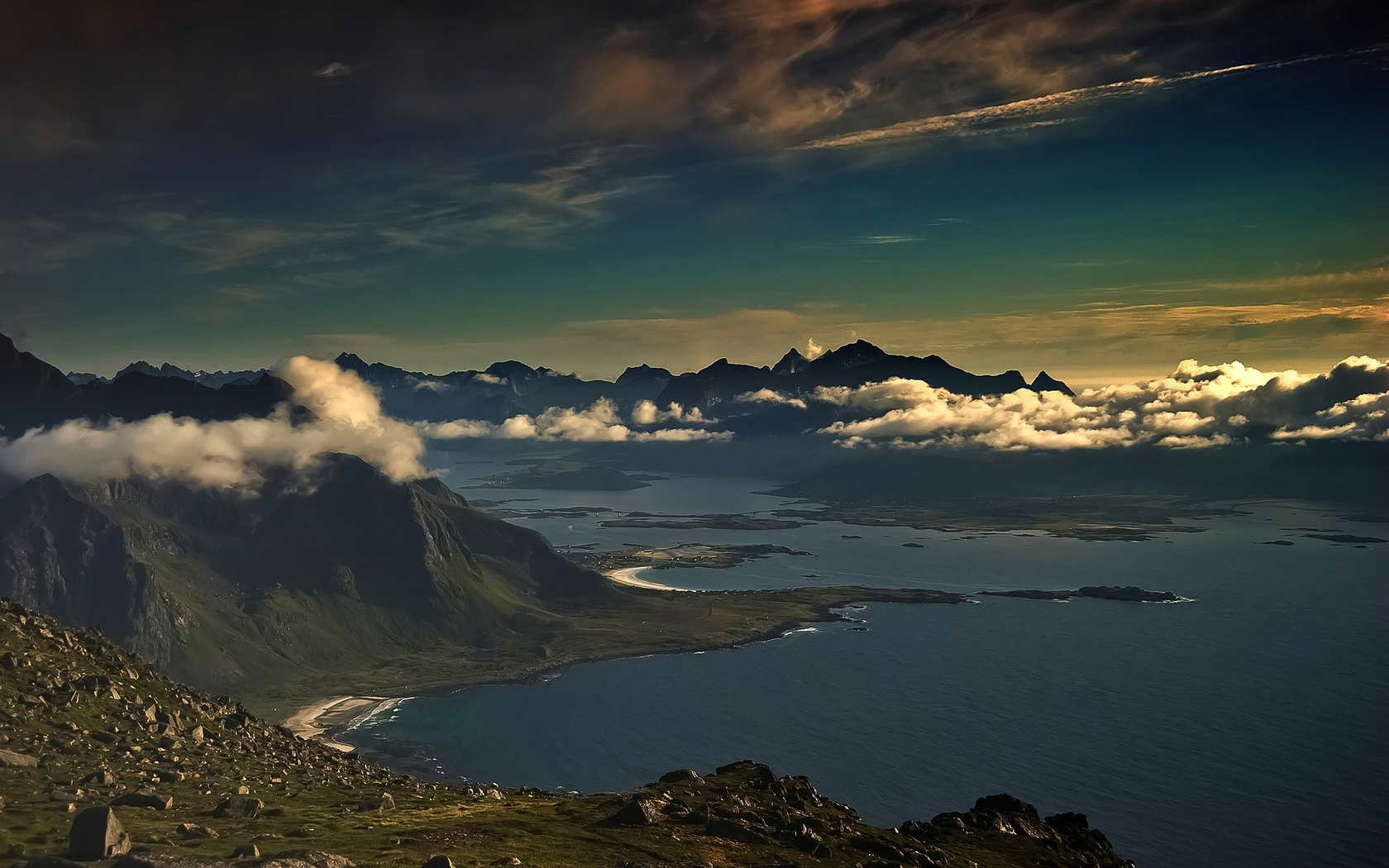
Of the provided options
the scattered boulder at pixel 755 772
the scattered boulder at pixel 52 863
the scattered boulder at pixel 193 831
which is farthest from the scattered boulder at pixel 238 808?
the scattered boulder at pixel 755 772

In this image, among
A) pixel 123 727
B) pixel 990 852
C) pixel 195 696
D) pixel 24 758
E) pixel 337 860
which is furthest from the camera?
pixel 195 696

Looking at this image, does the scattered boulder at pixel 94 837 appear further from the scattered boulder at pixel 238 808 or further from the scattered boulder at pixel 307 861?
the scattered boulder at pixel 238 808

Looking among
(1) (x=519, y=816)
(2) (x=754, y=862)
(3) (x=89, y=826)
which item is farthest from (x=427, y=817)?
(3) (x=89, y=826)

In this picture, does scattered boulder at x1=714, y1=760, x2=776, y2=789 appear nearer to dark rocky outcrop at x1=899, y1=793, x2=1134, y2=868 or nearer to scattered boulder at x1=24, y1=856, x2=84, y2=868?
dark rocky outcrop at x1=899, y1=793, x2=1134, y2=868

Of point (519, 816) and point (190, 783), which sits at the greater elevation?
point (190, 783)

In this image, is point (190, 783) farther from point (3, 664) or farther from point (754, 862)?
point (754, 862)

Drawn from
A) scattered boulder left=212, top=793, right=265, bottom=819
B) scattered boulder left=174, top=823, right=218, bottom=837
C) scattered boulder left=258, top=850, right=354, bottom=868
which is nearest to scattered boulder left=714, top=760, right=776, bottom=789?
scattered boulder left=212, top=793, right=265, bottom=819
